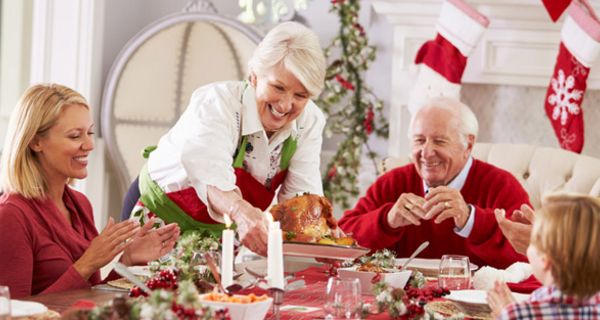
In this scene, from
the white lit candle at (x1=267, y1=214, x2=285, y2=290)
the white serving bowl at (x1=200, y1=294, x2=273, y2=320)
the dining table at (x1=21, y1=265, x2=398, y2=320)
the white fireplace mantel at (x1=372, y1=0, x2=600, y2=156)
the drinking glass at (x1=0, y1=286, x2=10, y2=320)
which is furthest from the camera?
the white fireplace mantel at (x1=372, y1=0, x2=600, y2=156)

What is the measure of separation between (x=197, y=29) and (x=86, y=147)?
2.46 meters

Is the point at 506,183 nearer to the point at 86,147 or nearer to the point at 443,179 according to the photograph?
the point at 443,179

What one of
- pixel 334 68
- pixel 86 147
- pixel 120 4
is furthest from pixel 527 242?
pixel 120 4

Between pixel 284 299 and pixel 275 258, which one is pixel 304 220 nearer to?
pixel 284 299

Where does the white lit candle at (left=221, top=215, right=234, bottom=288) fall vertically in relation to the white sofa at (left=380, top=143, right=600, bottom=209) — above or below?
above

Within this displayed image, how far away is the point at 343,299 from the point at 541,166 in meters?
2.12

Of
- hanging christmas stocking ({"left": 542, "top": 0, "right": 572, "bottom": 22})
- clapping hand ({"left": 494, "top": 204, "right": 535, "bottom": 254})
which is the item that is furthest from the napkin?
hanging christmas stocking ({"left": 542, "top": 0, "right": 572, "bottom": 22})

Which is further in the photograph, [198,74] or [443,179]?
[198,74]

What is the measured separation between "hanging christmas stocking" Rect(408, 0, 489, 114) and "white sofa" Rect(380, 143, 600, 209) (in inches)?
31.0

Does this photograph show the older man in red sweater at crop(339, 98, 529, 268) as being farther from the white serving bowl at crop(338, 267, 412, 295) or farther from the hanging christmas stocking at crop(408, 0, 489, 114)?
the hanging christmas stocking at crop(408, 0, 489, 114)

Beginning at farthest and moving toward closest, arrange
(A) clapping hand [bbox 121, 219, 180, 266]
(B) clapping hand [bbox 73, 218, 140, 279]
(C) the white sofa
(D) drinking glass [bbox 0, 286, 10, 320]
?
(C) the white sofa → (A) clapping hand [bbox 121, 219, 180, 266] → (B) clapping hand [bbox 73, 218, 140, 279] → (D) drinking glass [bbox 0, 286, 10, 320]

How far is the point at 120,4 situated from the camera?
4996 mm

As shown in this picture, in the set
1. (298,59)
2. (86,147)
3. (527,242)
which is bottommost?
(527,242)

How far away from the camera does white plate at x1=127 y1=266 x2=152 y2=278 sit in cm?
220
